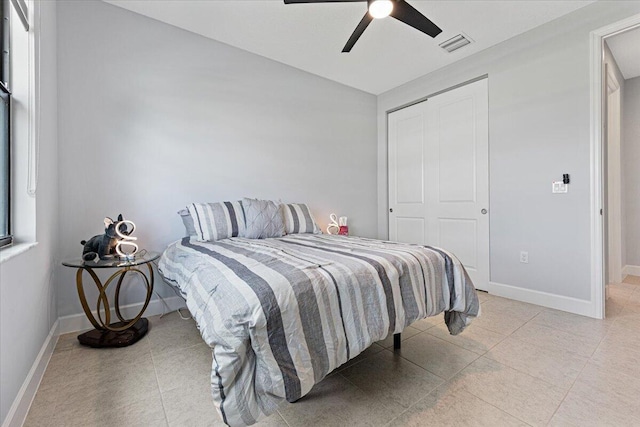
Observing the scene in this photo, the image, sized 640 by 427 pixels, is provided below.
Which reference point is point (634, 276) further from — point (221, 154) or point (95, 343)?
point (95, 343)

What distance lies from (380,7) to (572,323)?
9.11ft

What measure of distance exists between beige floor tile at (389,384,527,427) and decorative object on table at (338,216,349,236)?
7.57ft

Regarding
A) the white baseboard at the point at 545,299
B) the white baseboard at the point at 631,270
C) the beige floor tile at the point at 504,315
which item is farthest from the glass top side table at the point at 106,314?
the white baseboard at the point at 631,270

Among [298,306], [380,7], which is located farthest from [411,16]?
[298,306]

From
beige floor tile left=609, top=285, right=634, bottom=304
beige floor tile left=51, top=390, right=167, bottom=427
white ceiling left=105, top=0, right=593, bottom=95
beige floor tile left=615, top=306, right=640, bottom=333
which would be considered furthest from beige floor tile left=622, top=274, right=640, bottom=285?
beige floor tile left=51, top=390, right=167, bottom=427

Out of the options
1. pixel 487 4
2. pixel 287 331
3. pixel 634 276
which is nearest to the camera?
pixel 287 331

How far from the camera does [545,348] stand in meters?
1.83

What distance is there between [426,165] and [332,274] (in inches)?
115

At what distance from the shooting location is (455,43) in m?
2.91

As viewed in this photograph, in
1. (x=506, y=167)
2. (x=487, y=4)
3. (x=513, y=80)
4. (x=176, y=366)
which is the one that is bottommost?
(x=176, y=366)

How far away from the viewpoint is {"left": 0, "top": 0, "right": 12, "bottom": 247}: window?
1.33 metres

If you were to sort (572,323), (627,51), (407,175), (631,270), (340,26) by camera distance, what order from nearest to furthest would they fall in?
(572,323) < (340,26) < (627,51) < (631,270) < (407,175)

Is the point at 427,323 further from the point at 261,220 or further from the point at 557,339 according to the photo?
the point at 261,220

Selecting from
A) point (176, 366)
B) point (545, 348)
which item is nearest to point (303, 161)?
point (176, 366)
